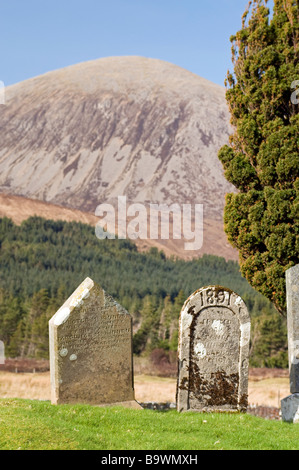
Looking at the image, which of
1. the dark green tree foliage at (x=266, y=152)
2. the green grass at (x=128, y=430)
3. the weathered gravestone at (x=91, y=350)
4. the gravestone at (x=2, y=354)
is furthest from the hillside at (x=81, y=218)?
the green grass at (x=128, y=430)

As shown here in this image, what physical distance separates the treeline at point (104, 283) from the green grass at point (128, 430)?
37.0 metres

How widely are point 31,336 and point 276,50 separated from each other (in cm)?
4025

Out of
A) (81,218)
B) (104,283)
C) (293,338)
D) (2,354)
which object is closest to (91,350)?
(293,338)

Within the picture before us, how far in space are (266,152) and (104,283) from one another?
2554 inches

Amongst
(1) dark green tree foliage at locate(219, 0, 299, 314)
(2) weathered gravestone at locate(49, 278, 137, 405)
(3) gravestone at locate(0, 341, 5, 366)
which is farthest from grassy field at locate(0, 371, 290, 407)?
(2) weathered gravestone at locate(49, 278, 137, 405)

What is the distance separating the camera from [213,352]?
12367mm

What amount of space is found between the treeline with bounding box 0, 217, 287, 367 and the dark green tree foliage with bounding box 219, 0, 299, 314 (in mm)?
31959

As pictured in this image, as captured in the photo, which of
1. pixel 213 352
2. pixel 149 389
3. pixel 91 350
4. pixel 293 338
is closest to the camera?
pixel 91 350

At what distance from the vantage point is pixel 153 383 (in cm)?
3362

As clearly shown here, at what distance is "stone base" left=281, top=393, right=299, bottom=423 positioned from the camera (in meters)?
12.5

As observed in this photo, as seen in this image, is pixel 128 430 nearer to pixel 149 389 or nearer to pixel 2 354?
pixel 149 389
